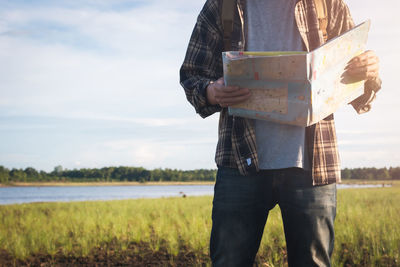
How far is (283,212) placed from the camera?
5.47 ft

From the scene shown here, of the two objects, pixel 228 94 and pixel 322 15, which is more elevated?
pixel 322 15

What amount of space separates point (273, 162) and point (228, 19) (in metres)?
0.75

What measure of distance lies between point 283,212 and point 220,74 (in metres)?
→ 0.78

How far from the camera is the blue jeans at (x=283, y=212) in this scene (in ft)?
5.29

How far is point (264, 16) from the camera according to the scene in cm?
176

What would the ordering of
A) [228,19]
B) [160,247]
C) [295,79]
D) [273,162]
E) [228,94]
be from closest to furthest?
1. [295,79]
2. [228,94]
3. [273,162]
4. [228,19]
5. [160,247]

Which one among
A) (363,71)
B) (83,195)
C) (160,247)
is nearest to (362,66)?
(363,71)

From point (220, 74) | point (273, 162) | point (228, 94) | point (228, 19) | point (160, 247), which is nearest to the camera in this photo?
point (228, 94)

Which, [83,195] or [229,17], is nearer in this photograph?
[229,17]

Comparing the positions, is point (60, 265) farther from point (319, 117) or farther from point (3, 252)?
point (319, 117)

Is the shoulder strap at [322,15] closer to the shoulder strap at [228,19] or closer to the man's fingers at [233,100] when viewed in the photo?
the shoulder strap at [228,19]

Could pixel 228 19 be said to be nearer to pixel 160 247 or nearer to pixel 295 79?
pixel 295 79

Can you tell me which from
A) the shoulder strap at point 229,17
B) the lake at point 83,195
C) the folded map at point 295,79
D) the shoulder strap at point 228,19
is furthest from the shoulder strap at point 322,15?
the lake at point 83,195

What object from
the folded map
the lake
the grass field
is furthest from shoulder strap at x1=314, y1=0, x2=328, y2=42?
the lake
